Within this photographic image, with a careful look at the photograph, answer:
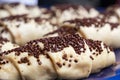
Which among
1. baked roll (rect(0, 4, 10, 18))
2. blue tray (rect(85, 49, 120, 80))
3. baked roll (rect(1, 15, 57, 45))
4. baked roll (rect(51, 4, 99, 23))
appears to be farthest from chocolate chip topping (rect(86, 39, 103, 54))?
baked roll (rect(0, 4, 10, 18))

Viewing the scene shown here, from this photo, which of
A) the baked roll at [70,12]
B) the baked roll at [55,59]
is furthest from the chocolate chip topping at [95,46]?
the baked roll at [70,12]

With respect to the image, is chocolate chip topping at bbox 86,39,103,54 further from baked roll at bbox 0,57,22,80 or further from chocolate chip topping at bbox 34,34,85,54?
baked roll at bbox 0,57,22,80

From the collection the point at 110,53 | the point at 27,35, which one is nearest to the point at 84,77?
the point at 110,53

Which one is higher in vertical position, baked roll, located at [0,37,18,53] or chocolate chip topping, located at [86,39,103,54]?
baked roll, located at [0,37,18,53]

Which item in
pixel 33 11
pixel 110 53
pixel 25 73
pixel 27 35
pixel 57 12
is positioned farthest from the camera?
pixel 33 11

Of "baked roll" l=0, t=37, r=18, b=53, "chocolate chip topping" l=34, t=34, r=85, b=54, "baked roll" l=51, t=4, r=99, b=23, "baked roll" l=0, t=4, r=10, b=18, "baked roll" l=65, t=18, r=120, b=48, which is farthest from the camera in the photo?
"baked roll" l=0, t=4, r=10, b=18

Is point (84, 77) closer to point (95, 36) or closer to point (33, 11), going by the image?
point (95, 36)

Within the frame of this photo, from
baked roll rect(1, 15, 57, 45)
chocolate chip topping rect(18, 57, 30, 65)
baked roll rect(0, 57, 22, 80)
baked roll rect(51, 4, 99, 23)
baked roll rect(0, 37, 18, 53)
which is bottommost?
baked roll rect(0, 57, 22, 80)
